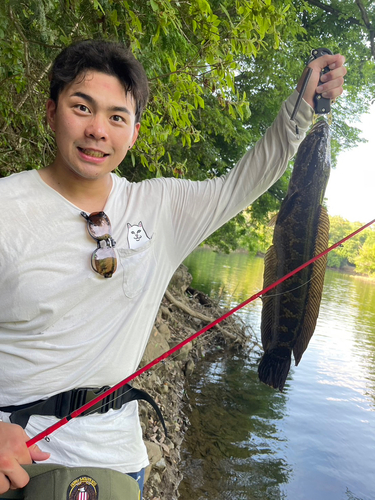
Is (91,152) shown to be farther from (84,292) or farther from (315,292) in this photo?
(315,292)

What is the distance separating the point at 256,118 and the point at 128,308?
351 inches

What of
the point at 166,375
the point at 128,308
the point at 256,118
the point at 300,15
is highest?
the point at 300,15

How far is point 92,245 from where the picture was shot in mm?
1337

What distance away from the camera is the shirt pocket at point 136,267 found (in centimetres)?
140

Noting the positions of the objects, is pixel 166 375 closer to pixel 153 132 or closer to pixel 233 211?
pixel 153 132

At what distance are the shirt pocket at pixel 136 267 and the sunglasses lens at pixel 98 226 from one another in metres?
0.07

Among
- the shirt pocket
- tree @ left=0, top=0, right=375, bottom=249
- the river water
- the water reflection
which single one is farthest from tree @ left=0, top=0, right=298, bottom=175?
the water reflection

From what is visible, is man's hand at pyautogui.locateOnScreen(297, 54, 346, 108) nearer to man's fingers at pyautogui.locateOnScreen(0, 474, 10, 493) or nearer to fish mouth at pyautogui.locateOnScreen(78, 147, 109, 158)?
fish mouth at pyautogui.locateOnScreen(78, 147, 109, 158)

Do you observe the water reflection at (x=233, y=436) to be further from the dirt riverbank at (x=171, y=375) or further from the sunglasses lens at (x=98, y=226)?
the sunglasses lens at (x=98, y=226)

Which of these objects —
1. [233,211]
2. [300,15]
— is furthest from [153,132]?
[300,15]

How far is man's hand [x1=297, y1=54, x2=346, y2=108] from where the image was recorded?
154 cm

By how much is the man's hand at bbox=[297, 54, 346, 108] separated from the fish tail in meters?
0.95

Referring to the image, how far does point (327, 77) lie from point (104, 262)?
1.02 meters

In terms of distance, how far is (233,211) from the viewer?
1.65m
